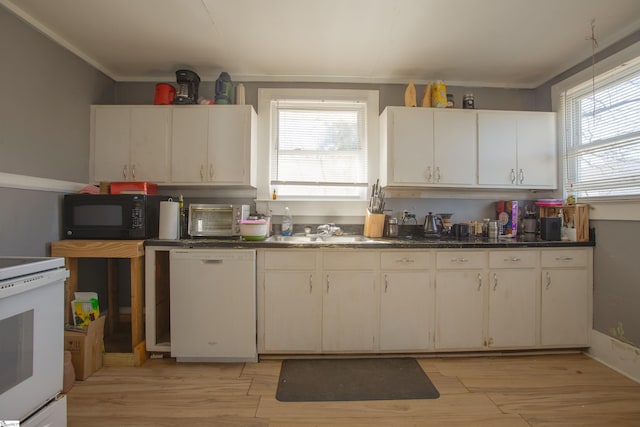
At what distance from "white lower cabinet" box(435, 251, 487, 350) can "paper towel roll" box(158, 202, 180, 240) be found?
86.5 inches

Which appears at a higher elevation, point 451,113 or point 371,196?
point 451,113

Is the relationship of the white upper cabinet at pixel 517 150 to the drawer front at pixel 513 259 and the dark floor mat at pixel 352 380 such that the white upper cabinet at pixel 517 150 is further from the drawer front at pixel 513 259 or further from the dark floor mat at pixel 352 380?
the dark floor mat at pixel 352 380

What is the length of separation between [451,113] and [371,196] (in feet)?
3.56

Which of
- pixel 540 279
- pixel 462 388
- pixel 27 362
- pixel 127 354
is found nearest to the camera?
pixel 27 362

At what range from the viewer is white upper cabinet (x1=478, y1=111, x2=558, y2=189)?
2627 mm

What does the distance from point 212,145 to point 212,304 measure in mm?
1407

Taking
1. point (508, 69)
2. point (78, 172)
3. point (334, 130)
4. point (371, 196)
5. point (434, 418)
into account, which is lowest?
point (434, 418)

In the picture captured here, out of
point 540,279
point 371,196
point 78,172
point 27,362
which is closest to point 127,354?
point 27,362

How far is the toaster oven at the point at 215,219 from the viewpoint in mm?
2350

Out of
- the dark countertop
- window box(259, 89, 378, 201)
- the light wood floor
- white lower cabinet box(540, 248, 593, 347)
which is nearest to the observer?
the light wood floor

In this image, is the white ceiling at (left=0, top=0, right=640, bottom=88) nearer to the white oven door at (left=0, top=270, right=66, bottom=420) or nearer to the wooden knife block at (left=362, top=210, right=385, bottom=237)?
the wooden knife block at (left=362, top=210, right=385, bottom=237)

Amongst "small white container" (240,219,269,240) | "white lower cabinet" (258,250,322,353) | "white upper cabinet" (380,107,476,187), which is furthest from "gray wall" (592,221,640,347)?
"small white container" (240,219,269,240)

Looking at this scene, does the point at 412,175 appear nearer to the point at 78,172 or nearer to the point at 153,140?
the point at 153,140

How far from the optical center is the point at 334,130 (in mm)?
2883
